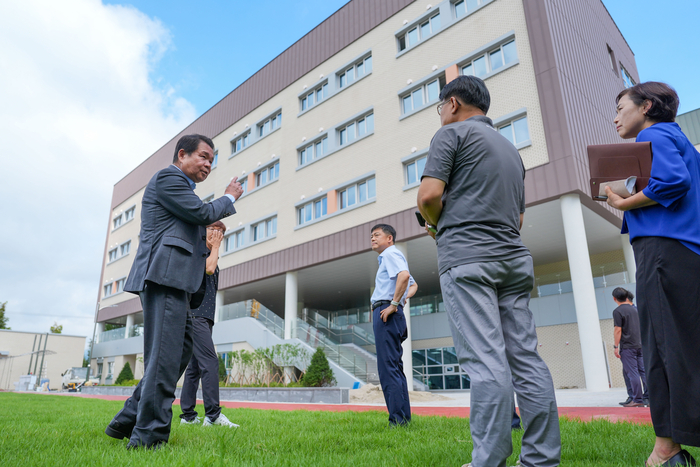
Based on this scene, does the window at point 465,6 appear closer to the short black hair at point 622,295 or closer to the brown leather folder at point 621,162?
the short black hair at point 622,295

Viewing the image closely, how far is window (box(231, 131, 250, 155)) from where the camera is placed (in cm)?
2693

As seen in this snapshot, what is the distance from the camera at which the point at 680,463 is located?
2.12 meters

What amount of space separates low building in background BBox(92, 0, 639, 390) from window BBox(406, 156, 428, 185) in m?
0.06

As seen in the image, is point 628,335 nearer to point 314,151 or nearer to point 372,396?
point 372,396

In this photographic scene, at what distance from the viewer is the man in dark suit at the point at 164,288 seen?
108 inches

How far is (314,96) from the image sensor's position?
23.1 meters

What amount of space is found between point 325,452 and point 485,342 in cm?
124

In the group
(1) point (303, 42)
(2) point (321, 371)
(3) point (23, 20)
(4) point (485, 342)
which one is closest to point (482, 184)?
(4) point (485, 342)

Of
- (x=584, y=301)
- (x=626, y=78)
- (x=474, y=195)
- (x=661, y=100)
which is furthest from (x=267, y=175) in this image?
(x=474, y=195)

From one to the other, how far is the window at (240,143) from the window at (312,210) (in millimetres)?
7179

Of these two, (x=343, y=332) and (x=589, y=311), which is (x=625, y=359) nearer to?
(x=589, y=311)

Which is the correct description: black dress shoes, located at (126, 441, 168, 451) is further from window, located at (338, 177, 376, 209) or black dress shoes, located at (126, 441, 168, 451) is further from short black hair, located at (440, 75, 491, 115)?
window, located at (338, 177, 376, 209)

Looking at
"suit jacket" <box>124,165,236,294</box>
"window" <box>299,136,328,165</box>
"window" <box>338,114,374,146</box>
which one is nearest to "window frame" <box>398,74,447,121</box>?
"window" <box>338,114,374,146</box>

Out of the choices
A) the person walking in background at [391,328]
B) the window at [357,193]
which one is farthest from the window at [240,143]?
the person walking in background at [391,328]
